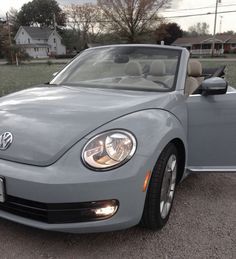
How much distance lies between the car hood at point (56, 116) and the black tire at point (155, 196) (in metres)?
0.40

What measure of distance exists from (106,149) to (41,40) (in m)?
80.1

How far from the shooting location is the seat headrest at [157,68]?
3111 mm

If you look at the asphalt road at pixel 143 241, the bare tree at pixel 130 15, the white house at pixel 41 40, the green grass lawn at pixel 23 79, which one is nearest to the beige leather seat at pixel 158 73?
the asphalt road at pixel 143 241

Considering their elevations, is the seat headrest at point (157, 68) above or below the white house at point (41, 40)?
above

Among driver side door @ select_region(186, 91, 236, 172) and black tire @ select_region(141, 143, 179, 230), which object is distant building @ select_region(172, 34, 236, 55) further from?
black tire @ select_region(141, 143, 179, 230)

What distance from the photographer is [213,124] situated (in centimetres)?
286

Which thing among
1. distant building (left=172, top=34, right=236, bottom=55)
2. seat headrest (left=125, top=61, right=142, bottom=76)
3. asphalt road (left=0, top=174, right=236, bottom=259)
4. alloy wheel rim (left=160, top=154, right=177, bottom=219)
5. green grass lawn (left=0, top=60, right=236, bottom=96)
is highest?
seat headrest (left=125, top=61, right=142, bottom=76)

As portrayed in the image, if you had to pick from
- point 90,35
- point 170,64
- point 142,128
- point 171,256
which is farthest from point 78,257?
point 90,35

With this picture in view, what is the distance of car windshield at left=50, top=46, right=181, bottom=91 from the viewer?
3.01 meters

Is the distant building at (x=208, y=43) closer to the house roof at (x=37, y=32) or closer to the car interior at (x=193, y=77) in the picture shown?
the house roof at (x=37, y=32)

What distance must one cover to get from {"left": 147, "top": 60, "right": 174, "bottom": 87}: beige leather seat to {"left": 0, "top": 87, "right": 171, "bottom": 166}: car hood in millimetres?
386

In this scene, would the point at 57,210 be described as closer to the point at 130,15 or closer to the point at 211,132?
the point at 211,132

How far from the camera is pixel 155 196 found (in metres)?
2.18

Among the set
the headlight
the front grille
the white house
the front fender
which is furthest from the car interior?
the white house
